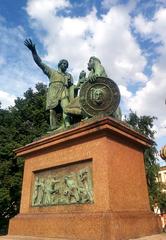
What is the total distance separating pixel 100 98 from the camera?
745 cm

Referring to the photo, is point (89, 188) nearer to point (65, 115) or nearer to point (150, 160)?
point (65, 115)

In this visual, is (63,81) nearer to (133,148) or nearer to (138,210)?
(133,148)

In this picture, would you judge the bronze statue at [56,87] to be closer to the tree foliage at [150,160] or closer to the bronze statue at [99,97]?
the bronze statue at [99,97]

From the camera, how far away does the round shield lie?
7453 mm

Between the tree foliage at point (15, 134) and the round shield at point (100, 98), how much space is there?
1385cm

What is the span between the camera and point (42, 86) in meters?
26.8

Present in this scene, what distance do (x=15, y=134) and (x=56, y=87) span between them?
49.5ft

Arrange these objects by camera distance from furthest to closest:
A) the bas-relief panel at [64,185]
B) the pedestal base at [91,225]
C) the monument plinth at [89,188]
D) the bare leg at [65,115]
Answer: the bare leg at [65,115] → the bas-relief panel at [64,185] → the monument plinth at [89,188] → the pedestal base at [91,225]

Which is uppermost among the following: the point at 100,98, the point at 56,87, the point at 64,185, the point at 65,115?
the point at 56,87

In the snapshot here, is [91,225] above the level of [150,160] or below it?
below

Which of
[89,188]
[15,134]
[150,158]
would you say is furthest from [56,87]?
[150,158]

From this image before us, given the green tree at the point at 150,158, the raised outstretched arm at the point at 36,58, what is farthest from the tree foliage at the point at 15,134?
the raised outstretched arm at the point at 36,58

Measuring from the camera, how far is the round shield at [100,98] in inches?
293

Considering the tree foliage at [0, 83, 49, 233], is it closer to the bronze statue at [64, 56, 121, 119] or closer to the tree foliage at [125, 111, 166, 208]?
the tree foliage at [125, 111, 166, 208]
